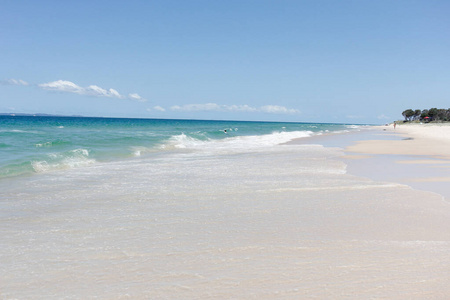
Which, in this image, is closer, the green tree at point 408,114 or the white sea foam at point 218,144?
the white sea foam at point 218,144

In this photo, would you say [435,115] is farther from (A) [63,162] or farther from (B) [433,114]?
(A) [63,162]

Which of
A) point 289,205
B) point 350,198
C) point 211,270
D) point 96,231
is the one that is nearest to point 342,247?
point 211,270

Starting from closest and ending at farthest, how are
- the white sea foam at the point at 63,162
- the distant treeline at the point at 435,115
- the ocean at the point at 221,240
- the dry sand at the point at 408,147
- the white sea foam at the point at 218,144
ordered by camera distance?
the ocean at the point at 221,240 < the white sea foam at the point at 63,162 < the dry sand at the point at 408,147 < the white sea foam at the point at 218,144 < the distant treeline at the point at 435,115

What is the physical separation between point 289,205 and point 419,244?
2.61m

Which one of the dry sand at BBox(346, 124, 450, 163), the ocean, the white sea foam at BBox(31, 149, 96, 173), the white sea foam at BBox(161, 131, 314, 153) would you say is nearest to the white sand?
the dry sand at BBox(346, 124, 450, 163)

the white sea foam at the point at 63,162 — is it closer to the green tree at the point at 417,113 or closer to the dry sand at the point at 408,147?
the dry sand at the point at 408,147

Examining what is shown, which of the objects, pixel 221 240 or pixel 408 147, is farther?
pixel 408 147

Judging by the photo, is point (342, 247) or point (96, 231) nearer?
point (342, 247)

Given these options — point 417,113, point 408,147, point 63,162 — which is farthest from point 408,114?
point 63,162

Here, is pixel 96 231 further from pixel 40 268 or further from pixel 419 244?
pixel 419 244

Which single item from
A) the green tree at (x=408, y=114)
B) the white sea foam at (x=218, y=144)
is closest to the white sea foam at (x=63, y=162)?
the white sea foam at (x=218, y=144)

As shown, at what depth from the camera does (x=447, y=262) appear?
414 centimetres

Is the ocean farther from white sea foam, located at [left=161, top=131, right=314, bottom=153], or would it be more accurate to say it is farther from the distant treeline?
the distant treeline

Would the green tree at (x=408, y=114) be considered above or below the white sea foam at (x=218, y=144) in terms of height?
above
